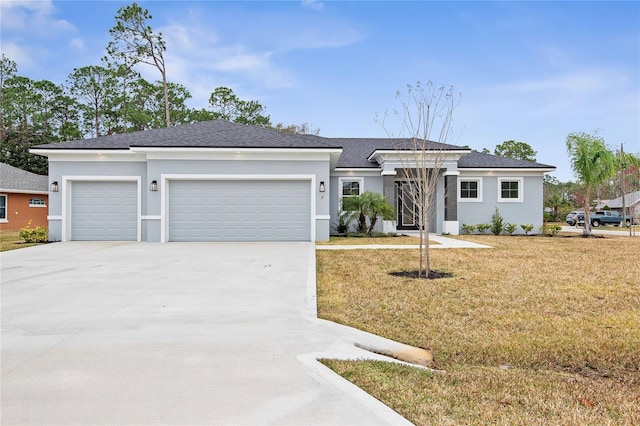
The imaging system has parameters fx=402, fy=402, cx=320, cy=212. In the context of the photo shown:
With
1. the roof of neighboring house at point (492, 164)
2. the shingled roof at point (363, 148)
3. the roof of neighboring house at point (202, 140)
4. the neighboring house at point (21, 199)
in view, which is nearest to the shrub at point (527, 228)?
the roof of neighboring house at point (492, 164)

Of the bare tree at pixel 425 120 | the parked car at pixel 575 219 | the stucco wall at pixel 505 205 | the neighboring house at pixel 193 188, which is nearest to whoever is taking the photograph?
the bare tree at pixel 425 120

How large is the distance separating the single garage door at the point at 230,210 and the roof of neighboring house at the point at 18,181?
47.4 ft

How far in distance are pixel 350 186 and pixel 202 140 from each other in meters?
6.96

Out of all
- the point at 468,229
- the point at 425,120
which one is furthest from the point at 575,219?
the point at 425,120

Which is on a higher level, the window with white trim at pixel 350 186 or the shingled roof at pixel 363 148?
the shingled roof at pixel 363 148

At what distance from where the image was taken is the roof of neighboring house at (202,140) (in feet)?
45.3

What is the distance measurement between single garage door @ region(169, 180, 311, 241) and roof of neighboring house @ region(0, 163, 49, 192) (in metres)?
14.5

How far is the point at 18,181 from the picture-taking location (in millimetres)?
23344

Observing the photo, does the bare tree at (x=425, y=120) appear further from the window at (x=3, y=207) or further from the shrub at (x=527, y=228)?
the window at (x=3, y=207)

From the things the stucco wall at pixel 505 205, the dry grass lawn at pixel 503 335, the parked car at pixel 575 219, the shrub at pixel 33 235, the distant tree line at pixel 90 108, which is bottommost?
the dry grass lawn at pixel 503 335

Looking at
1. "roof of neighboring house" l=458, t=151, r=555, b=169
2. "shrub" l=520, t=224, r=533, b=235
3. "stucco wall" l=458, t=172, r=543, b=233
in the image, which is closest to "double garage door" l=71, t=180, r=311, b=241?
"stucco wall" l=458, t=172, r=543, b=233

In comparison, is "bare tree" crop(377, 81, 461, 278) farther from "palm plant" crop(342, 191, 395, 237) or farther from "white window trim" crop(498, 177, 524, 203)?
"white window trim" crop(498, 177, 524, 203)

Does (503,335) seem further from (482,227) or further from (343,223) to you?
(482,227)

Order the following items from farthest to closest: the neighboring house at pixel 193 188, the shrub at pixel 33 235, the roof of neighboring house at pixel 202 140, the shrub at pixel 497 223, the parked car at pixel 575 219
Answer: the parked car at pixel 575 219 < the shrub at pixel 497 223 < the shrub at pixel 33 235 < the neighboring house at pixel 193 188 < the roof of neighboring house at pixel 202 140
